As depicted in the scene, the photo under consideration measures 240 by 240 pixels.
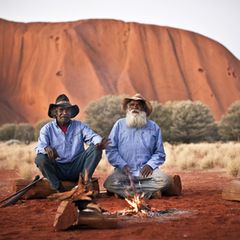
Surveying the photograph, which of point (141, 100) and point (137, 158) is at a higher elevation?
point (141, 100)

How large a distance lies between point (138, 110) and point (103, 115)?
30.2 meters

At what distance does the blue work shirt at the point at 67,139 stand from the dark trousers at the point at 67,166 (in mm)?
108

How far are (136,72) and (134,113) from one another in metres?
49.5

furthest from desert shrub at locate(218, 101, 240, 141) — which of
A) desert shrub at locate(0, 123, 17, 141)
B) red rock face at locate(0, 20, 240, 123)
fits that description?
desert shrub at locate(0, 123, 17, 141)

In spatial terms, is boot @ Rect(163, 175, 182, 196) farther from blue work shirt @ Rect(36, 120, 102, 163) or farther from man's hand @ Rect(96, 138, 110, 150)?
blue work shirt @ Rect(36, 120, 102, 163)

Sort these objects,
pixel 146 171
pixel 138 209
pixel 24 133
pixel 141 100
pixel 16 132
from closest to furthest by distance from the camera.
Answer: pixel 138 209 < pixel 146 171 < pixel 141 100 < pixel 24 133 < pixel 16 132

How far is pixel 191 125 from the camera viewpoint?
1420 inches

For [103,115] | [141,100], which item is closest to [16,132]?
[103,115]

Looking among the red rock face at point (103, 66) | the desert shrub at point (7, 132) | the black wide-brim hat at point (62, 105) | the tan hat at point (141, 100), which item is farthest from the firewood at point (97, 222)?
the red rock face at point (103, 66)

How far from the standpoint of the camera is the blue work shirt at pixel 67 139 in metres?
7.86

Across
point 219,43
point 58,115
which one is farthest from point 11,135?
point 58,115

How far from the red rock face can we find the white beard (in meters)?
43.4

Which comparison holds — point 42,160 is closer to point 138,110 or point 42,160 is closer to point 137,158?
point 137,158

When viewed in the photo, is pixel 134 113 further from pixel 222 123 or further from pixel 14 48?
pixel 14 48
